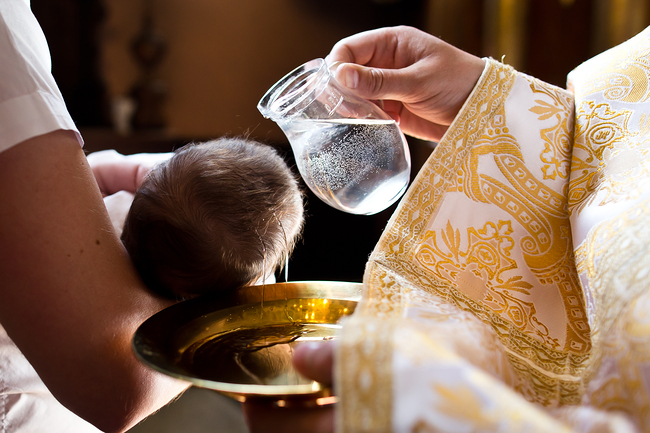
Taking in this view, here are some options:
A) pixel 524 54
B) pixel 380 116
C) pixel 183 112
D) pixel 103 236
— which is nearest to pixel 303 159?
pixel 380 116

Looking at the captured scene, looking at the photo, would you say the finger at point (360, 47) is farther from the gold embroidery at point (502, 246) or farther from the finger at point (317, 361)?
the finger at point (317, 361)

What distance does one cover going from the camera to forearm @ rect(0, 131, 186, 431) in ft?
1.60

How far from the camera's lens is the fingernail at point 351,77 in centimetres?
62

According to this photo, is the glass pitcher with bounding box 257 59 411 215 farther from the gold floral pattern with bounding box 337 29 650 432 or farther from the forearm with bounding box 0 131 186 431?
the forearm with bounding box 0 131 186 431

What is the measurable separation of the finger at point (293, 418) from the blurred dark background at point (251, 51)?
1778mm

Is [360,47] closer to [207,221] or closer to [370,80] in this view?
[370,80]

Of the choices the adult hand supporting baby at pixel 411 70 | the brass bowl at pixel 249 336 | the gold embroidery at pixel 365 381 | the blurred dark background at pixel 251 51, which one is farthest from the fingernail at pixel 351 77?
the blurred dark background at pixel 251 51

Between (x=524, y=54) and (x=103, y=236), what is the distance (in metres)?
2.43

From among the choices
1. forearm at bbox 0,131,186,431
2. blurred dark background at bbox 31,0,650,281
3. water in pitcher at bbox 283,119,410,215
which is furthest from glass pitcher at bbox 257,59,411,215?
blurred dark background at bbox 31,0,650,281

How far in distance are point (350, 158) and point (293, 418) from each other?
296 millimetres

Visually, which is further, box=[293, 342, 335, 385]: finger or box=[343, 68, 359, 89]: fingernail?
box=[343, 68, 359, 89]: fingernail

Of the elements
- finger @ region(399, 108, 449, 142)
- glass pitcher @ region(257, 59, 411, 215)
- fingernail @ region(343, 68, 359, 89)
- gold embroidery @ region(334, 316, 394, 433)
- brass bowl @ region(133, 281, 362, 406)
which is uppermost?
fingernail @ region(343, 68, 359, 89)

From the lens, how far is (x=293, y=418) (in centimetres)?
39

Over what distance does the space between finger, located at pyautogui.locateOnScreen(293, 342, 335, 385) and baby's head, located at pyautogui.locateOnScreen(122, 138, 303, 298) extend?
Result: 317 mm
